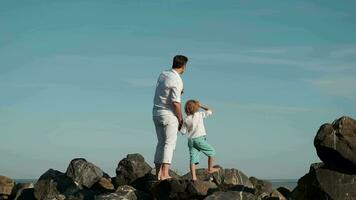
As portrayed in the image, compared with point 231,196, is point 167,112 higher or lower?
higher

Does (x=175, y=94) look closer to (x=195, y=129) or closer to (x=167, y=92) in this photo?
(x=167, y=92)

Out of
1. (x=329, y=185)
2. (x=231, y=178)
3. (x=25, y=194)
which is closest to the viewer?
(x=329, y=185)

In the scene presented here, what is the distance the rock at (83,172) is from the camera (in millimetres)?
18875

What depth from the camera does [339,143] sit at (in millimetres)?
13266

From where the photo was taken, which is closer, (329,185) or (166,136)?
(329,185)

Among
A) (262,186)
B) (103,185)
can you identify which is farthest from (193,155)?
(103,185)

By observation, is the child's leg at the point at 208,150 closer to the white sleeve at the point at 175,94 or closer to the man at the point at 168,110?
the man at the point at 168,110

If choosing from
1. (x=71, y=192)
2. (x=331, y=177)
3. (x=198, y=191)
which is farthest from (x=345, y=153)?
(x=71, y=192)

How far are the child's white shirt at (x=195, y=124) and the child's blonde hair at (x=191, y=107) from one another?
0.11 m

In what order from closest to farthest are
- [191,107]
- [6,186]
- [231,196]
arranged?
[231,196], [191,107], [6,186]

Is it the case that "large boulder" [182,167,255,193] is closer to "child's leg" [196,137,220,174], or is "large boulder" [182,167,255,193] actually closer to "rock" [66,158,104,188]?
"child's leg" [196,137,220,174]

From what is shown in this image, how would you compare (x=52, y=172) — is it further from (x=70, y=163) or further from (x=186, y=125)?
(x=186, y=125)

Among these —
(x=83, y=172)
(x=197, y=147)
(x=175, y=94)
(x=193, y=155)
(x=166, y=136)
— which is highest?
(x=175, y=94)

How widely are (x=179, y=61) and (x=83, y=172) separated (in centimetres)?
590
